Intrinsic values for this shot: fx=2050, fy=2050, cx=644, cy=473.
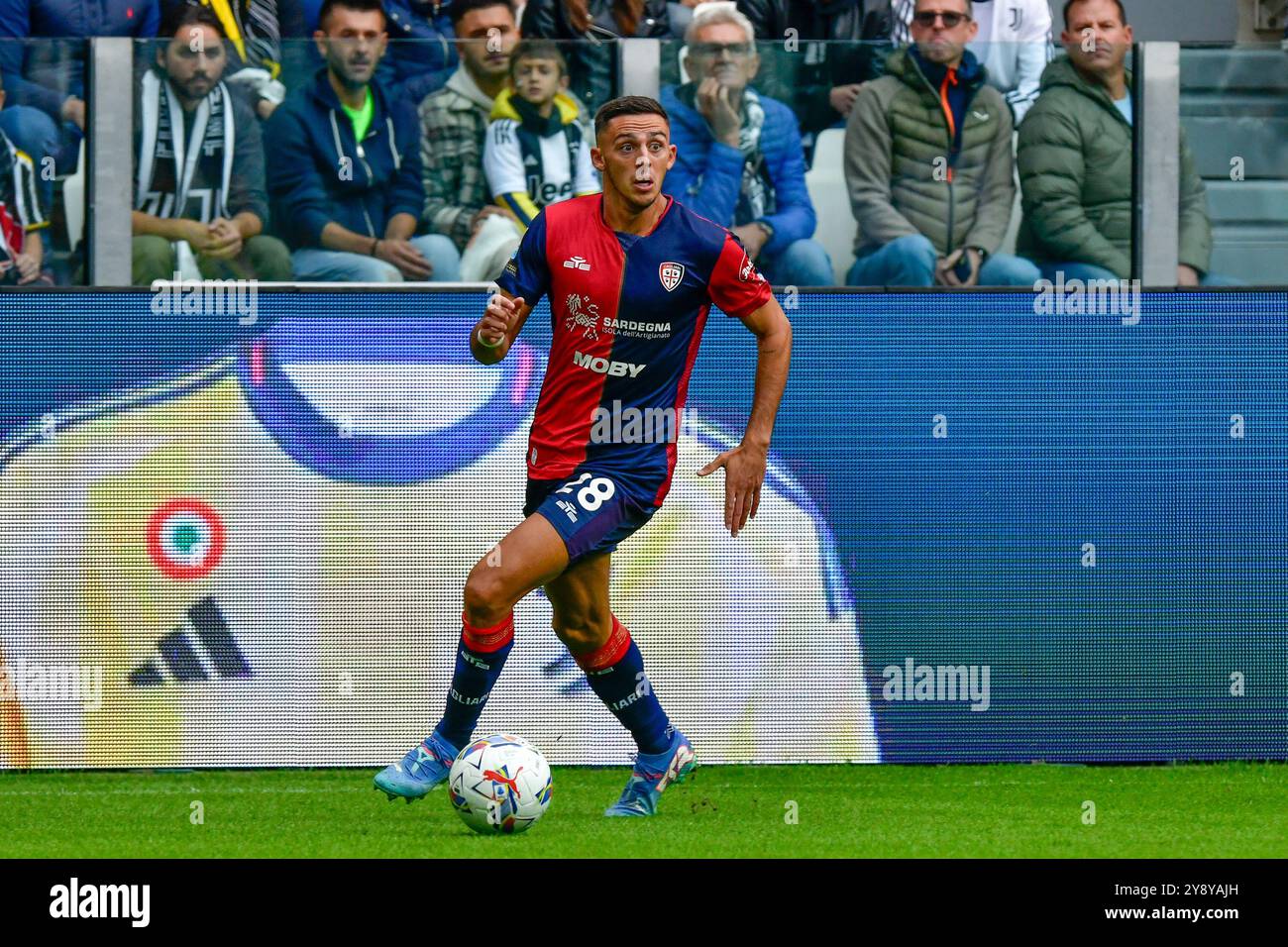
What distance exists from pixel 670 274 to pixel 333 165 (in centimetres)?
245

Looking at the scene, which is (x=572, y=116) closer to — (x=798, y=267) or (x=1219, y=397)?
(x=798, y=267)

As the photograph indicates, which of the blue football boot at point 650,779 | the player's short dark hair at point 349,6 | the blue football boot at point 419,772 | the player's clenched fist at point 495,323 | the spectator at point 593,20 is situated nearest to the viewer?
the player's clenched fist at point 495,323

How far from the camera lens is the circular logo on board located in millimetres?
8789

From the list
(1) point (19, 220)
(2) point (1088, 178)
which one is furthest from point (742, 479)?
(1) point (19, 220)

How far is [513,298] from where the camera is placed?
6.84 meters

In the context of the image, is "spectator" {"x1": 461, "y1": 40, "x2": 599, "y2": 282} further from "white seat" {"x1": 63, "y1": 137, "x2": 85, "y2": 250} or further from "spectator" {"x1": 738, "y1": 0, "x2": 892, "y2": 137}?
"white seat" {"x1": 63, "y1": 137, "x2": 85, "y2": 250}

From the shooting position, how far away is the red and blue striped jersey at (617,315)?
7.00 meters

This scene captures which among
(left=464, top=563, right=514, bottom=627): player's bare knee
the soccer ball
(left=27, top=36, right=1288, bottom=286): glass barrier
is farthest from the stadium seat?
the soccer ball

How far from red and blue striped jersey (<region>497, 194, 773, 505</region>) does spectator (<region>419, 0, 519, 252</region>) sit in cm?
193

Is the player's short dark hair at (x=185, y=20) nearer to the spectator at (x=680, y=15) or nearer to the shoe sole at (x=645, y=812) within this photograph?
the spectator at (x=680, y=15)

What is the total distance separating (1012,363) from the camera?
9.10 metres

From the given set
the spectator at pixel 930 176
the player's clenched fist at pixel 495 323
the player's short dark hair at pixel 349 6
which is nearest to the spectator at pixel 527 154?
the player's short dark hair at pixel 349 6

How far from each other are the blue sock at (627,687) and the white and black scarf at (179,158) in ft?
9.70

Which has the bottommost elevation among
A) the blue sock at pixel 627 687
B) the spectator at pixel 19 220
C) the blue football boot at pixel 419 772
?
the blue football boot at pixel 419 772
